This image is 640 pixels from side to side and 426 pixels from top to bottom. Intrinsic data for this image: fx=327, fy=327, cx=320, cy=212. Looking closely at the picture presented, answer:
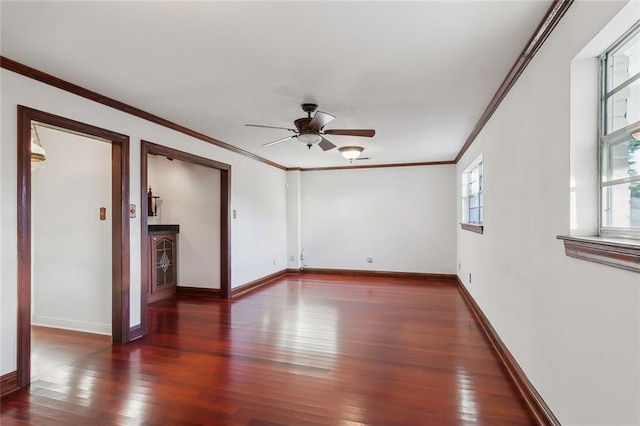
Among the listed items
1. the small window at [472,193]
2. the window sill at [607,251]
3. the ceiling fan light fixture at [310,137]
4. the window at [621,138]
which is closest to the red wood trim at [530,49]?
the window at [621,138]

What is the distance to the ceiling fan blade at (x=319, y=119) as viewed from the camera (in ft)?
9.79

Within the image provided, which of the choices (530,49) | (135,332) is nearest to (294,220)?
(135,332)

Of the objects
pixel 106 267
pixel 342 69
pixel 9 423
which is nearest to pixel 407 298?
pixel 342 69

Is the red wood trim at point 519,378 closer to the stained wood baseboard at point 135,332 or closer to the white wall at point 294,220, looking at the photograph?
the stained wood baseboard at point 135,332

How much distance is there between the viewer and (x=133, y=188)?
11.1ft

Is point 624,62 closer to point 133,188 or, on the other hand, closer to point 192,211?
point 133,188

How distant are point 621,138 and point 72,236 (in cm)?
465

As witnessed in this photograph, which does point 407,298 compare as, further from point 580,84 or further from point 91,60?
point 91,60

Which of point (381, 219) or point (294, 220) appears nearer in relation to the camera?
point (381, 219)

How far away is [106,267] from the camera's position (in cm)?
346

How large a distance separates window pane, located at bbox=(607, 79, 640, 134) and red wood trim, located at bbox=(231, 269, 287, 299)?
4.83 metres

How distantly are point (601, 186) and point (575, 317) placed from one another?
2.10 feet

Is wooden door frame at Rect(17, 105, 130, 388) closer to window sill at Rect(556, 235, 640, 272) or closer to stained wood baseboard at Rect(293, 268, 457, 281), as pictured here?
window sill at Rect(556, 235, 640, 272)

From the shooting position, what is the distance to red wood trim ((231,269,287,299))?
17.3 feet
